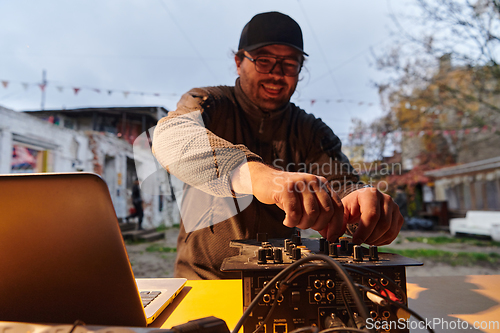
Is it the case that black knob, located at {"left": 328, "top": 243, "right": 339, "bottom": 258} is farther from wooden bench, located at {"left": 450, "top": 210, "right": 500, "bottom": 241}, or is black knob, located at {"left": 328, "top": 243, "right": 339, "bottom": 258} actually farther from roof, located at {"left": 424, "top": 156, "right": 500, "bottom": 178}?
wooden bench, located at {"left": 450, "top": 210, "right": 500, "bottom": 241}

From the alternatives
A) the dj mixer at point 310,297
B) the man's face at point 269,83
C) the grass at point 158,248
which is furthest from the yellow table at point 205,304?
the grass at point 158,248

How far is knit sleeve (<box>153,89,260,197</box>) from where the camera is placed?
0.58 meters

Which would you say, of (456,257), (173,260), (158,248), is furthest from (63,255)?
(456,257)

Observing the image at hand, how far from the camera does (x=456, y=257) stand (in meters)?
4.86

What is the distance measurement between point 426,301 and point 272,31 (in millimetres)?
1032

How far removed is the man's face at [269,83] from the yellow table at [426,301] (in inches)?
30.1

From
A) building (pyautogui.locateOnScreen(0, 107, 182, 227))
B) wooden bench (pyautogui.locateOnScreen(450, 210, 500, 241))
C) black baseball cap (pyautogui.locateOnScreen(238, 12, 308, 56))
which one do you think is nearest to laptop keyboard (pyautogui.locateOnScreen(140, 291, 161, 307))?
black baseball cap (pyautogui.locateOnScreen(238, 12, 308, 56))

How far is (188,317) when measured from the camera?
1.63 ft

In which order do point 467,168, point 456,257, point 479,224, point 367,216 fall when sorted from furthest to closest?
1. point 467,168
2. point 479,224
3. point 456,257
4. point 367,216

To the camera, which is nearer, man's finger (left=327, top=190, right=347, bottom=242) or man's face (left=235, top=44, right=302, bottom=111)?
man's finger (left=327, top=190, right=347, bottom=242)

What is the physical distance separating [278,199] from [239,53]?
0.94m

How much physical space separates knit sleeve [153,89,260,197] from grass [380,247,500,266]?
16.0ft

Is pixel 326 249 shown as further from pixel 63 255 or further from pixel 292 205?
pixel 63 255

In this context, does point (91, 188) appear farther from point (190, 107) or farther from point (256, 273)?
point (190, 107)
